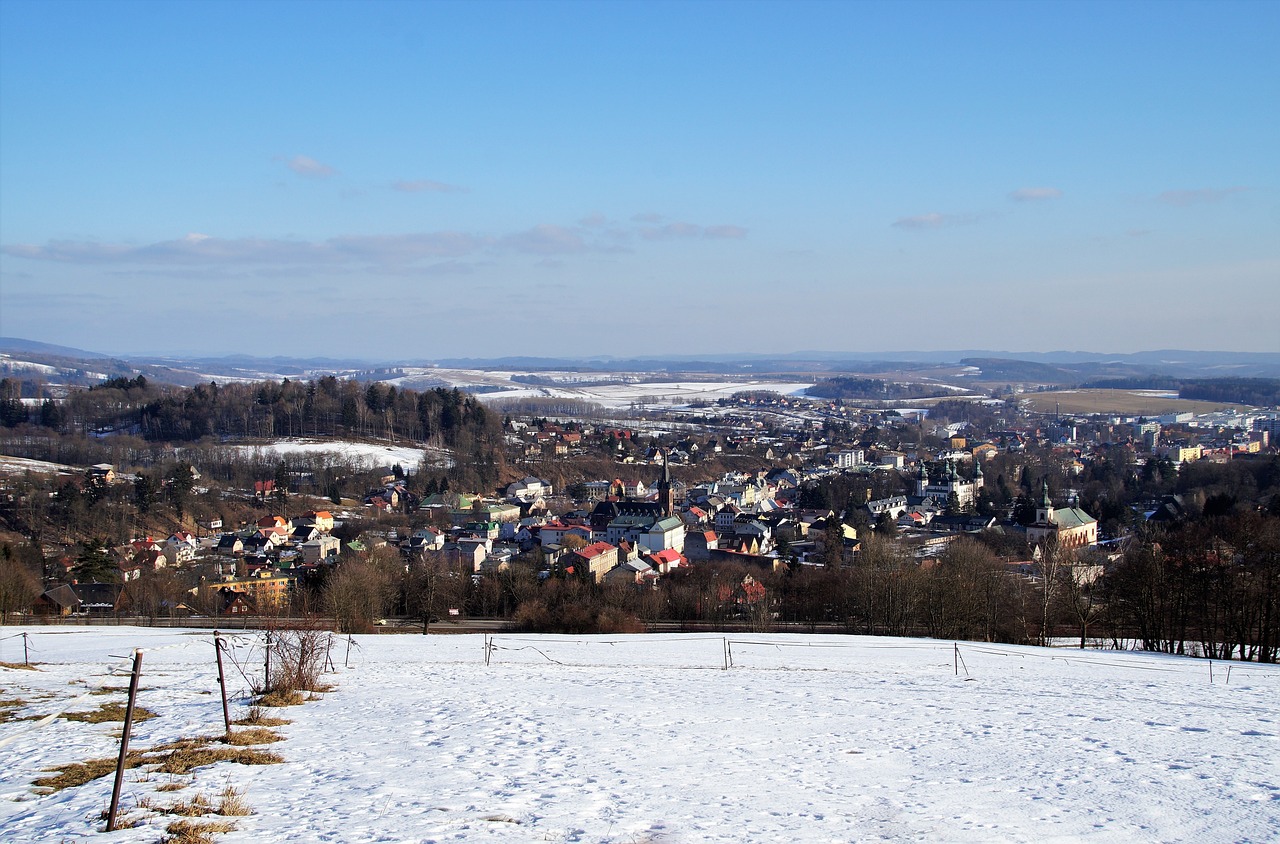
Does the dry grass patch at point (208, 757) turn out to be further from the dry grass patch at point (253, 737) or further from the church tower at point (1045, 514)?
the church tower at point (1045, 514)

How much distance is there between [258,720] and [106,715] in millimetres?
1692

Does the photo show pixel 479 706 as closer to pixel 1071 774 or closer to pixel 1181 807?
pixel 1071 774

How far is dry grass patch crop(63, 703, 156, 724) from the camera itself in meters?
9.55

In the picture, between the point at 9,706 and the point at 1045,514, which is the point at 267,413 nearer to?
the point at 1045,514

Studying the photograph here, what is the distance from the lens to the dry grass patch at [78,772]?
709cm

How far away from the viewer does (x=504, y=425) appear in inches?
3907

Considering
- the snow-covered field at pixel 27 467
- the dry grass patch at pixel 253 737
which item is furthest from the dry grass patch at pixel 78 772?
the snow-covered field at pixel 27 467

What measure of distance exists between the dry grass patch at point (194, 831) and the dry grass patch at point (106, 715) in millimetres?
3853

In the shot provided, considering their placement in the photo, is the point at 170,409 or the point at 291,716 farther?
the point at 170,409

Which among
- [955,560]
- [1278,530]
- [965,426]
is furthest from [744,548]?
[965,426]

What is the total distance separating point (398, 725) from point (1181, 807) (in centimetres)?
734

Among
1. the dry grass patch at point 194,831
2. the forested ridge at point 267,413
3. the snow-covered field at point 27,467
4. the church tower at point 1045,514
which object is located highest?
the dry grass patch at point 194,831

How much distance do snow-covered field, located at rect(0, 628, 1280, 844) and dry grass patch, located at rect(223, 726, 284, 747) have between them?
9.4 inches

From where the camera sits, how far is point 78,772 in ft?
24.2
